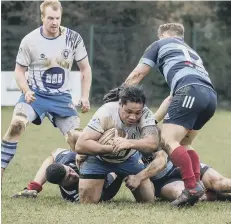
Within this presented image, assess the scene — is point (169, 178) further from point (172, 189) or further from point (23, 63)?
point (23, 63)

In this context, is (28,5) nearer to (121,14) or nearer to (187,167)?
(121,14)

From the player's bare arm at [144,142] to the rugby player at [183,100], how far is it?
0.37 ft

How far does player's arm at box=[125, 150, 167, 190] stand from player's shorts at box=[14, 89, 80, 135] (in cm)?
138

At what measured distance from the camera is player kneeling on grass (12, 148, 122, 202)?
7.37m

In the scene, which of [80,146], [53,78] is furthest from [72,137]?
[80,146]

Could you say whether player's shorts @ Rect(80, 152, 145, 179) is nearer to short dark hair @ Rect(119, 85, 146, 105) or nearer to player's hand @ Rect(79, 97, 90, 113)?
short dark hair @ Rect(119, 85, 146, 105)

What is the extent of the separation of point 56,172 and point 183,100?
128 centimetres

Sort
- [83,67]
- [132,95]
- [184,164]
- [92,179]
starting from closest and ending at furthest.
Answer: [132,95]
[184,164]
[92,179]
[83,67]

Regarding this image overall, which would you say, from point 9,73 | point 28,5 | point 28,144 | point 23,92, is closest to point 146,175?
point 23,92

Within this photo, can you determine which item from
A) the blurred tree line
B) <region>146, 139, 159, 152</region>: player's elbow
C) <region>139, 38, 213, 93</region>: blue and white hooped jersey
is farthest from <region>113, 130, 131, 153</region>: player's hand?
the blurred tree line

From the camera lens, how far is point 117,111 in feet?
24.1

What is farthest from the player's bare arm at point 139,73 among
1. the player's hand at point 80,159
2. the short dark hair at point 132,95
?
the player's hand at point 80,159

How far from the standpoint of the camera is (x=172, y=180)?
7.73 m

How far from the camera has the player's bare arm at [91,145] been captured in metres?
7.11
